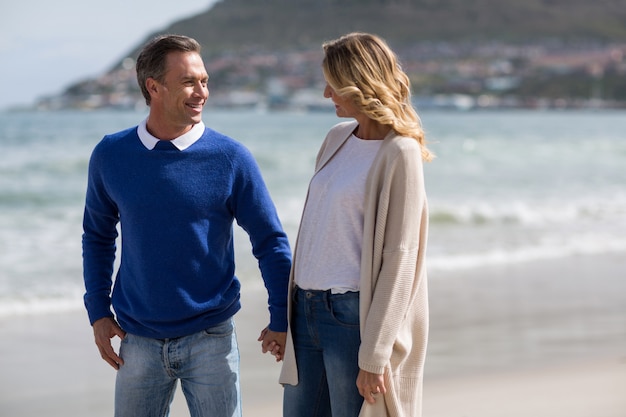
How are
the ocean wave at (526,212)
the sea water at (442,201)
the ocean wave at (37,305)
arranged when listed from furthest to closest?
the ocean wave at (526,212)
the sea water at (442,201)
the ocean wave at (37,305)

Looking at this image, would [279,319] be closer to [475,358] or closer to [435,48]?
[475,358]

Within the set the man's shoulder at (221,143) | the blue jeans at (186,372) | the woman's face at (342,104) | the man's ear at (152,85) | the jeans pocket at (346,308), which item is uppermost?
the man's ear at (152,85)

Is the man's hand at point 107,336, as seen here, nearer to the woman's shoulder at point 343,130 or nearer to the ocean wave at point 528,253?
the woman's shoulder at point 343,130

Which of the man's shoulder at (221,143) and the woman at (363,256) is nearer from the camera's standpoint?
the woman at (363,256)

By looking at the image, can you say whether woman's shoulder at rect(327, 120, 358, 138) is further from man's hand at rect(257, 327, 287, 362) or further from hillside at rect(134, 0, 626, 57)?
hillside at rect(134, 0, 626, 57)

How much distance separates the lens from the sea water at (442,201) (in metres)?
9.24

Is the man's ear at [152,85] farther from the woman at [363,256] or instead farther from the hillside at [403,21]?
the hillside at [403,21]

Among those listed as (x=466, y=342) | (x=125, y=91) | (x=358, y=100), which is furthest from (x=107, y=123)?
(x=358, y=100)

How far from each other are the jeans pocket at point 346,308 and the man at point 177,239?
0.18m

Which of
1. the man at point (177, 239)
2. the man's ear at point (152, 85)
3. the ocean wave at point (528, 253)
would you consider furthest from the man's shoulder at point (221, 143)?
the ocean wave at point (528, 253)

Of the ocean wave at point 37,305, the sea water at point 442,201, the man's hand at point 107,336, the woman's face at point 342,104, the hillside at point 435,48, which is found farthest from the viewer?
the hillside at point 435,48

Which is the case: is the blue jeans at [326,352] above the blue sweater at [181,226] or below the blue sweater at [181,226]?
below

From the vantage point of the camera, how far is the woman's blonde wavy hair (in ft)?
7.83

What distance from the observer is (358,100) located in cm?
240
